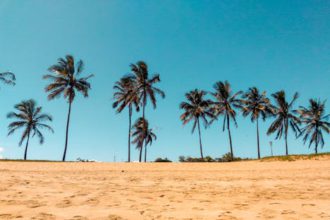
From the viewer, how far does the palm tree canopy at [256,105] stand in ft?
142

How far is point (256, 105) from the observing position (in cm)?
4391

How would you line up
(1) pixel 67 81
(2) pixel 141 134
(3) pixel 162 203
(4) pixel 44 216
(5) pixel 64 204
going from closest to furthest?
(4) pixel 44 216 → (5) pixel 64 204 → (3) pixel 162 203 → (1) pixel 67 81 → (2) pixel 141 134

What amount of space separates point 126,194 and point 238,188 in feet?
11.8

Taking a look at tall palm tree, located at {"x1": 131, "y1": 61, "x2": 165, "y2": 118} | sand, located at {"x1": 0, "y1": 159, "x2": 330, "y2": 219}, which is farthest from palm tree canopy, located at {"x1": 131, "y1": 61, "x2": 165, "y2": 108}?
sand, located at {"x1": 0, "y1": 159, "x2": 330, "y2": 219}

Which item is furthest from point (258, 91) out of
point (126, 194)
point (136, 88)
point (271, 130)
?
point (126, 194)

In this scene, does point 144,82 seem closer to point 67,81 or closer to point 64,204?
point 67,81

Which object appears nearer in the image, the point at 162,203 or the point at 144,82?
the point at 162,203

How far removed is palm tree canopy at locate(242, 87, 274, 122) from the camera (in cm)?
4335

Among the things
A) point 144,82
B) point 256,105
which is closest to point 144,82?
point 144,82

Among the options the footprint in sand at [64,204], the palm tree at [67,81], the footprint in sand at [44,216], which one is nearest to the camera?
the footprint in sand at [44,216]

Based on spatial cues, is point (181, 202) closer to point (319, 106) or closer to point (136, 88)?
point (136, 88)

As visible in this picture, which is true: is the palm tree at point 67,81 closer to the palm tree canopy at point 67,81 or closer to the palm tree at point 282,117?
the palm tree canopy at point 67,81

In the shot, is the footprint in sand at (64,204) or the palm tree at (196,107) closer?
the footprint in sand at (64,204)

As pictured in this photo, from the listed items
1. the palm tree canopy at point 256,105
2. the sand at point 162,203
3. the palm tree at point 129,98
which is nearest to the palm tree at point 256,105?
the palm tree canopy at point 256,105
